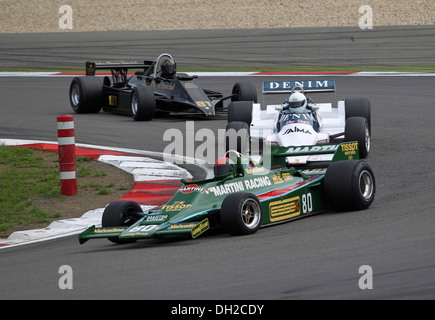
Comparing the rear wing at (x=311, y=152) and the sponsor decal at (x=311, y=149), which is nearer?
the rear wing at (x=311, y=152)

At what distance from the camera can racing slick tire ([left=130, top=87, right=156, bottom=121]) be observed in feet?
55.5

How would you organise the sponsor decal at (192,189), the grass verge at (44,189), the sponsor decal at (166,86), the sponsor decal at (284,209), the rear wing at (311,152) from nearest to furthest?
1. the sponsor decal at (192,189)
2. the sponsor decal at (284,209)
3. the grass verge at (44,189)
4. the rear wing at (311,152)
5. the sponsor decal at (166,86)

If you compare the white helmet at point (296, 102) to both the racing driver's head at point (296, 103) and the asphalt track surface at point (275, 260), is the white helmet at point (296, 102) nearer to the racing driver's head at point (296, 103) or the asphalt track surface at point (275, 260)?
the racing driver's head at point (296, 103)

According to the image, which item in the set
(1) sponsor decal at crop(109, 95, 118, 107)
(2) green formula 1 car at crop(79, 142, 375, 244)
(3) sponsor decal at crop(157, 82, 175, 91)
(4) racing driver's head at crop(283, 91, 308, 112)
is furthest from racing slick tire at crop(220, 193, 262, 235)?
(1) sponsor decal at crop(109, 95, 118, 107)

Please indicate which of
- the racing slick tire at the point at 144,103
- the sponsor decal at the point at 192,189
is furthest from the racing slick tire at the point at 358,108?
the sponsor decal at the point at 192,189

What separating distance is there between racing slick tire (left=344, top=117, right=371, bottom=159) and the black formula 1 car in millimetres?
4870

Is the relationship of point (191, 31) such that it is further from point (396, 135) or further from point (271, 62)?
point (396, 135)

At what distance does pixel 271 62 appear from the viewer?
2820 cm

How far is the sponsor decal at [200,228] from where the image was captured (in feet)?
25.2

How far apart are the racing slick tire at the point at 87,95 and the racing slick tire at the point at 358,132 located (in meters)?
8.02

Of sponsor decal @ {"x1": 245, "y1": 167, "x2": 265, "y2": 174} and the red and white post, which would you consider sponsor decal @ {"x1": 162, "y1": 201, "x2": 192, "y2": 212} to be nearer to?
sponsor decal @ {"x1": 245, "y1": 167, "x2": 265, "y2": 174}

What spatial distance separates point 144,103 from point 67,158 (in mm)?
6180

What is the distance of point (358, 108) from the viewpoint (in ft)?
44.5
